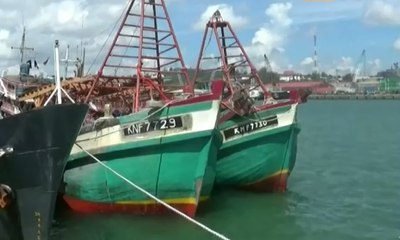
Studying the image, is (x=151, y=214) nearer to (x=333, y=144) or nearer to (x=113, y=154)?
(x=113, y=154)

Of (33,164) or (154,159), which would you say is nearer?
(33,164)

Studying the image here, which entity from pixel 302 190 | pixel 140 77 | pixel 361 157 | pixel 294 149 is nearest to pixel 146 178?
pixel 140 77

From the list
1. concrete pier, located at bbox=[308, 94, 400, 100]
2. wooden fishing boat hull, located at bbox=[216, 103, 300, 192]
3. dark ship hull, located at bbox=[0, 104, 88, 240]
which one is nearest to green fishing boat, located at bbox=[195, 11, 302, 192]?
wooden fishing boat hull, located at bbox=[216, 103, 300, 192]

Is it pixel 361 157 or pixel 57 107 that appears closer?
pixel 57 107

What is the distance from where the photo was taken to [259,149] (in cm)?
1934

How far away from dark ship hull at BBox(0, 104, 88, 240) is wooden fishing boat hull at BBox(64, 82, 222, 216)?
375 centimetres

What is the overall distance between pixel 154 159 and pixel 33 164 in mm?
4529

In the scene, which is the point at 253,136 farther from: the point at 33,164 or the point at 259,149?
the point at 33,164

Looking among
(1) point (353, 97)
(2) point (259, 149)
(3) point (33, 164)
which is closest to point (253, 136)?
(2) point (259, 149)

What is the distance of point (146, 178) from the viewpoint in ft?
51.6

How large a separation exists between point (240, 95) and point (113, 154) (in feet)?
14.7

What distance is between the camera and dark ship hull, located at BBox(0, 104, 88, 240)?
1147 centimetres

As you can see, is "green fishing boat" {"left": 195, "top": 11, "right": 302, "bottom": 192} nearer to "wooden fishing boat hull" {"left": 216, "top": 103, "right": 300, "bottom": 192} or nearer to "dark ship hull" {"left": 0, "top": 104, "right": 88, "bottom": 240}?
"wooden fishing boat hull" {"left": 216, "top": 103, "right": 300, "bottom": 192}

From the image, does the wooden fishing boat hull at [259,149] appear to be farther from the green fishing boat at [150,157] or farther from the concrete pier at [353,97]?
the concrete pier at [353,97]
